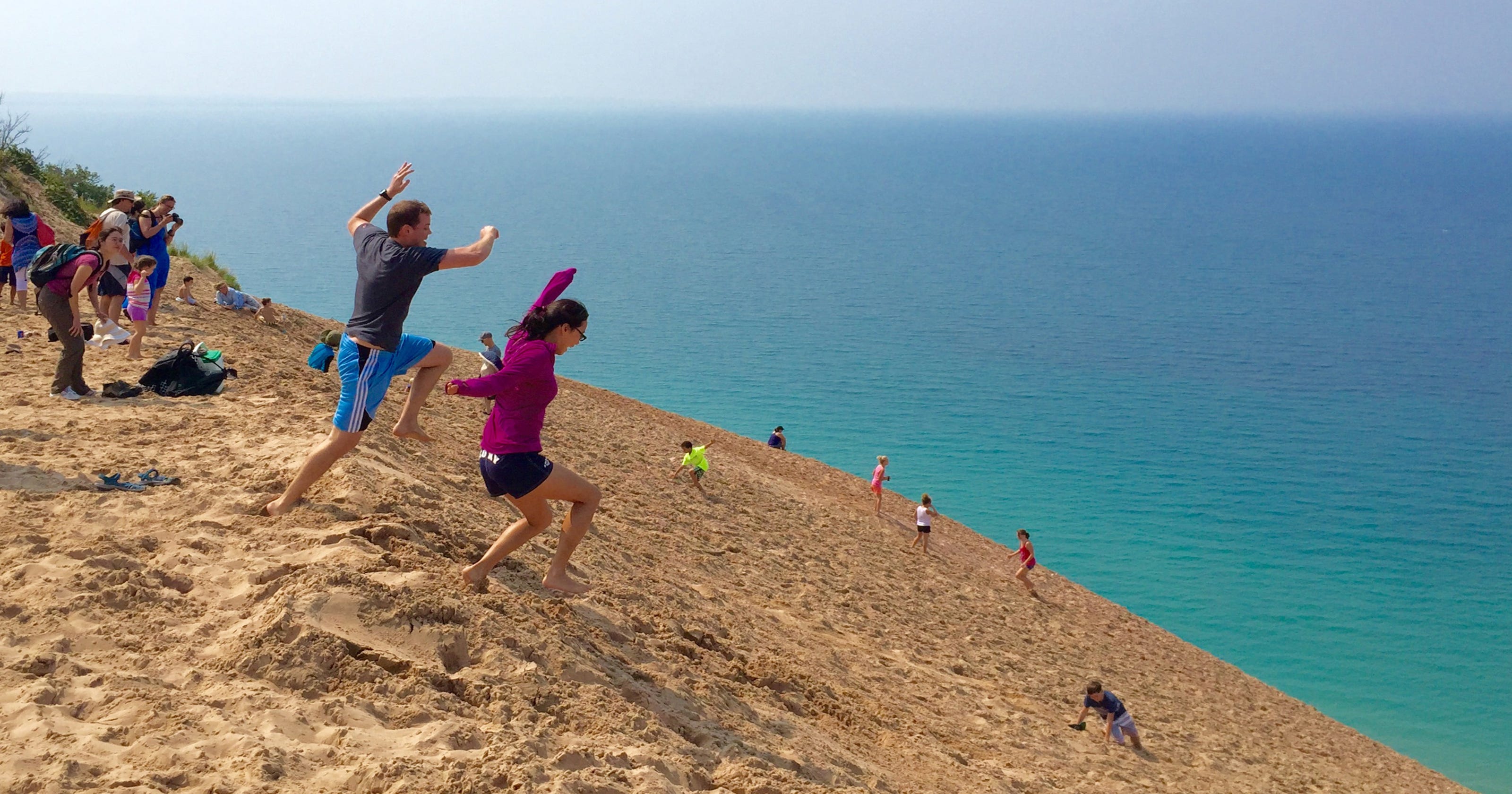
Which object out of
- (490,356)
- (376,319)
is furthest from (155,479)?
(490,356)

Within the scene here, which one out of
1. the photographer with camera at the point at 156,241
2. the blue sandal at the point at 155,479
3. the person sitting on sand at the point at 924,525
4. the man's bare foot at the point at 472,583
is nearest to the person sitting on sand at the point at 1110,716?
the person sitting on sand at the point at 924,525

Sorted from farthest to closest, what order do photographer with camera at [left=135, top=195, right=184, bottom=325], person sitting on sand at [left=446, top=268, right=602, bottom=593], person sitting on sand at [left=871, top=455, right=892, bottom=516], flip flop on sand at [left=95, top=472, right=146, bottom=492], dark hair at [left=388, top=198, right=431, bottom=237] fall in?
person sitting on sand at [left=871, top=455, right=892, bottom=516] < photographer with camera at [left=135, top=195, right=184, bottom=325] < flip flop on sand at [left=95, top=472, right=146, bottom=492] < dark hair at [left=388, top=198, right=431, bottom=237] < person sitting on sand at [left=446, top=268, right=602, bottom=593]

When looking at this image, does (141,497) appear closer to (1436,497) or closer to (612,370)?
(1436,497)

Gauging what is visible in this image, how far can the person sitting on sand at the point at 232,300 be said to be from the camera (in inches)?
587

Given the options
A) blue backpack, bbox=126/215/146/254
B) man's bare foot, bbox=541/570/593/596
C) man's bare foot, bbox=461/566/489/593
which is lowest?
man's bare foot, bbox=461/566/489/593

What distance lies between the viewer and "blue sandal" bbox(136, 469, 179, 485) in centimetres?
696

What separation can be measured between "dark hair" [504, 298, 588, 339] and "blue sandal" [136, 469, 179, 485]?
2.91 metres

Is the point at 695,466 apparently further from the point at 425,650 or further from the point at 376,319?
the point at 425,650

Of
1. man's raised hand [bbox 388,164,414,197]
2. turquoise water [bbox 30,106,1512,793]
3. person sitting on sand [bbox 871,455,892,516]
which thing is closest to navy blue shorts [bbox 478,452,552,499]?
man's raised hand [bbox 388,164,414,197]

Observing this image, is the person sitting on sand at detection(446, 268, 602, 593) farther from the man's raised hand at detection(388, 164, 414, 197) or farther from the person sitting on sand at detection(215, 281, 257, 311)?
the person sitting on sand at detection(215, 281, 257, 311)

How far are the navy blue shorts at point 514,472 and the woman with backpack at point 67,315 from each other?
17.5ft

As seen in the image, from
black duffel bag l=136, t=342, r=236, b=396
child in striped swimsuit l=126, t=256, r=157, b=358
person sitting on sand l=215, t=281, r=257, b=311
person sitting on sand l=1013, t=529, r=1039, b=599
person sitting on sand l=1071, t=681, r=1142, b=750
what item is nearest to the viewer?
black duffel bag l=136, t=342, r=236, b=396

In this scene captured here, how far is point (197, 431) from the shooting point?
841cm

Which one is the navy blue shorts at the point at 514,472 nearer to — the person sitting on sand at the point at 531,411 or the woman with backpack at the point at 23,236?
the person sitting on sand at the point at 531,411
